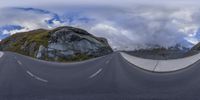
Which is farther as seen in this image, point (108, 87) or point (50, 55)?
point (50, 55)

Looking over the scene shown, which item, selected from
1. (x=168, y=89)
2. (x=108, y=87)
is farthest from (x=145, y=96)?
(x=108, y=87)

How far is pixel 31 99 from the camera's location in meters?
14.1

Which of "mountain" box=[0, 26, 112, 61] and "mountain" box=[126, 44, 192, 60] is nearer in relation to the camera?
"mountain" box=[126, 44, 192, 60]

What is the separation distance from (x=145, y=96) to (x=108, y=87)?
3.29 meters

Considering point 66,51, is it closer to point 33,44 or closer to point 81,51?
point 81,51

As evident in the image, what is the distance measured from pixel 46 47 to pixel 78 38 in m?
9.47

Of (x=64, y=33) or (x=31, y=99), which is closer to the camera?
(x=31, y=99)

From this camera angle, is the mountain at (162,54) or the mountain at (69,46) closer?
the mountain at (162,54)

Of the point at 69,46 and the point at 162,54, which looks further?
the point at 69,46

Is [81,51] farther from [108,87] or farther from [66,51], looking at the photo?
[108,87]

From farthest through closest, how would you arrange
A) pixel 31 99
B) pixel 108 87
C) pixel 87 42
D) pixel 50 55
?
pixel 87 42
pixel 50 55
pixel 108 87
pixel 31 99

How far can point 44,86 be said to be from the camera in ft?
59.2

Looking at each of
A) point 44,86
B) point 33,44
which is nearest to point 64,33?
point 33,44

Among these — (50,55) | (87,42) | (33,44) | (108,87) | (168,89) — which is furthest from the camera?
(33,44)
